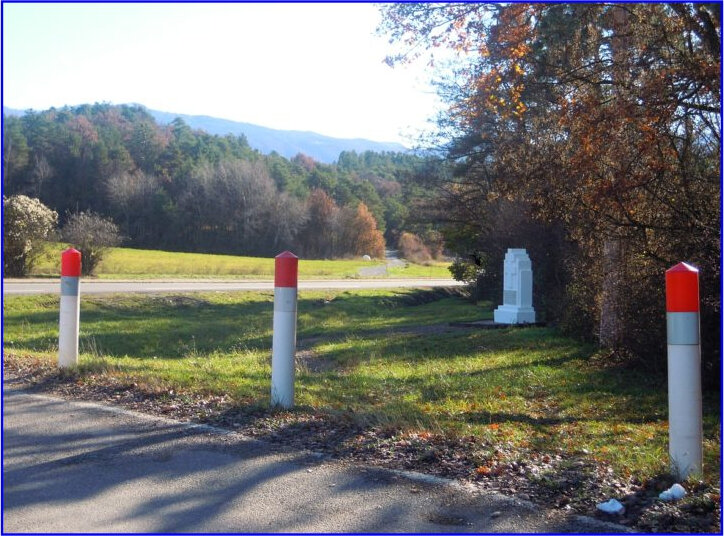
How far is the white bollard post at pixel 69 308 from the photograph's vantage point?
23.7 ft

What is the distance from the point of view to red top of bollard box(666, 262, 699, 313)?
14.3 feet

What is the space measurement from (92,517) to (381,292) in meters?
29.7

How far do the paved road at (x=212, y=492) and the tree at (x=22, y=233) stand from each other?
86.9 ft

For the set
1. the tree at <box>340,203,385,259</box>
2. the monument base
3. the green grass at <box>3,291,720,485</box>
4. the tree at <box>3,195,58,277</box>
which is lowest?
the green grass at <box>3,291,720,485</box>

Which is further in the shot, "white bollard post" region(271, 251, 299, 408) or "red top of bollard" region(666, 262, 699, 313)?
"white bollard post" region(271, 251, 299, 408)

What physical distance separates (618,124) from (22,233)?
83.7 feet

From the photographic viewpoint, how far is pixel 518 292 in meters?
18.5

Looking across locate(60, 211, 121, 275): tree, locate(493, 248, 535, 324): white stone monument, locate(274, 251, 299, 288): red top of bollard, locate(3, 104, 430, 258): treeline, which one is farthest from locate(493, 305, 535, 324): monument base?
locate(3, 104, 430, 258): treeline

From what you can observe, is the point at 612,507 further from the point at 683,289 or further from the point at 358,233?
the point at 358,233

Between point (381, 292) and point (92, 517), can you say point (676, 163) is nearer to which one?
point (92, 517)

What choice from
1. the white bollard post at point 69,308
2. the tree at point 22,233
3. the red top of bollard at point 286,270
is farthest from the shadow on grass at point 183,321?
the tree at point 22,233

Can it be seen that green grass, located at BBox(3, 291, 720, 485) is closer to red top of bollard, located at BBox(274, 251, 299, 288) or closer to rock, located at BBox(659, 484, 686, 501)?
rock, located at BBox(659, 484, 686, 501)

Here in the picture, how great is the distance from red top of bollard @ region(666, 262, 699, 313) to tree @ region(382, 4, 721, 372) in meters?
5.23

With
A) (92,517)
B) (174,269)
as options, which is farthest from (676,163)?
(174,269)
